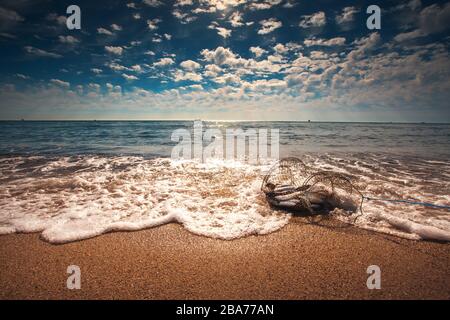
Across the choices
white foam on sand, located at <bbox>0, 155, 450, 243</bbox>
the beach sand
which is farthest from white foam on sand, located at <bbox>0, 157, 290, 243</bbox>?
the beach sand

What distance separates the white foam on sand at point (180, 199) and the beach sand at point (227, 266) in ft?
1.10

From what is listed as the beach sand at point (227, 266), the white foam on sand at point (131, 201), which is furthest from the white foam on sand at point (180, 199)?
the beach sand at point (227, 266)

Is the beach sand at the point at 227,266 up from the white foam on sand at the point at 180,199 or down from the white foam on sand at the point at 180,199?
down

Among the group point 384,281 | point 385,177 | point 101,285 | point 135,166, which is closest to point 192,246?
point 101,285

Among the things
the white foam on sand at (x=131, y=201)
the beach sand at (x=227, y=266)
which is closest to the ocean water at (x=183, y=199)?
the white foam on sand at (x=131, y=201)

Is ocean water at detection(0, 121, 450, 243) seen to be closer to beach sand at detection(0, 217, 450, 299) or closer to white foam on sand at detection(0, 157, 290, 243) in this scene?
white foam on sand at detection(0, 157, 290, 243)

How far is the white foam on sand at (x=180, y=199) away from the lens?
415 centimetres

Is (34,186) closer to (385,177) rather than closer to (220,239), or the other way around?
(220,239)

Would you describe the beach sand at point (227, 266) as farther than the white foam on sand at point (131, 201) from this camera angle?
No

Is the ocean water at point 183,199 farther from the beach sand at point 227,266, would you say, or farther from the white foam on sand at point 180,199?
the beach sand at point 227,266

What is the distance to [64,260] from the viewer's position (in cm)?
324

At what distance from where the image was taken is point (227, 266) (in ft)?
10.3

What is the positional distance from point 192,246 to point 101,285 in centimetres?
141

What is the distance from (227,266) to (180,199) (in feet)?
9.40
